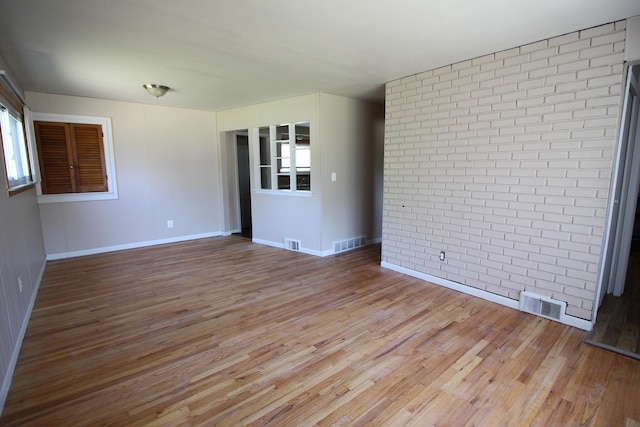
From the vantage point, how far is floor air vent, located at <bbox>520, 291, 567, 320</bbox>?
8.98 ft

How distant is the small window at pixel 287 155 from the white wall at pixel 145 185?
4.17ft

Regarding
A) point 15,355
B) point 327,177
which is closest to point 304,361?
point 15,355

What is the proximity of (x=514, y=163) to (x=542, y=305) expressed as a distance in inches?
52.6

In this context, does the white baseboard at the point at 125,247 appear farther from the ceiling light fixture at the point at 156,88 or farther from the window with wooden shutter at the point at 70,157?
the ceiling light fixture at the point at 156,88

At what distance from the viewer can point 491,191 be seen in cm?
311

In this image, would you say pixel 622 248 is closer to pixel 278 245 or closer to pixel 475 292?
pixel 475 292

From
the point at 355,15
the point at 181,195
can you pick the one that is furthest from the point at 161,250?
the point at 355,15

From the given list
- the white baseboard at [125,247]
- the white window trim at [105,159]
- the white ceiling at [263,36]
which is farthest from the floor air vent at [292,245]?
the white window trim at [105,159]

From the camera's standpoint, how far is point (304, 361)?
2.21 metres

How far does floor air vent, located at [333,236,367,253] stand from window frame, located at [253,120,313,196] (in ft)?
3.16

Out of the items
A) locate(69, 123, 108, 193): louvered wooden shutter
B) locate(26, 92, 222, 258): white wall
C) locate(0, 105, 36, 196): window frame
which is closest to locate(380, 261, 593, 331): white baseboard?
locate(26, 92, 222, 258): white wall

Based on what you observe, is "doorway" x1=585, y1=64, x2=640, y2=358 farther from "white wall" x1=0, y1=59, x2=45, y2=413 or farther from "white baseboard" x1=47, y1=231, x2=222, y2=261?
"white baseboard" x1=47, y1=231, x2=222, y2=261

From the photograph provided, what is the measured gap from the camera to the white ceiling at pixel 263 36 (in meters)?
2.11

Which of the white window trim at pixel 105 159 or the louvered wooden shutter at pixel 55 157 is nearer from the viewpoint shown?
the white window trim at pixel 105 159
